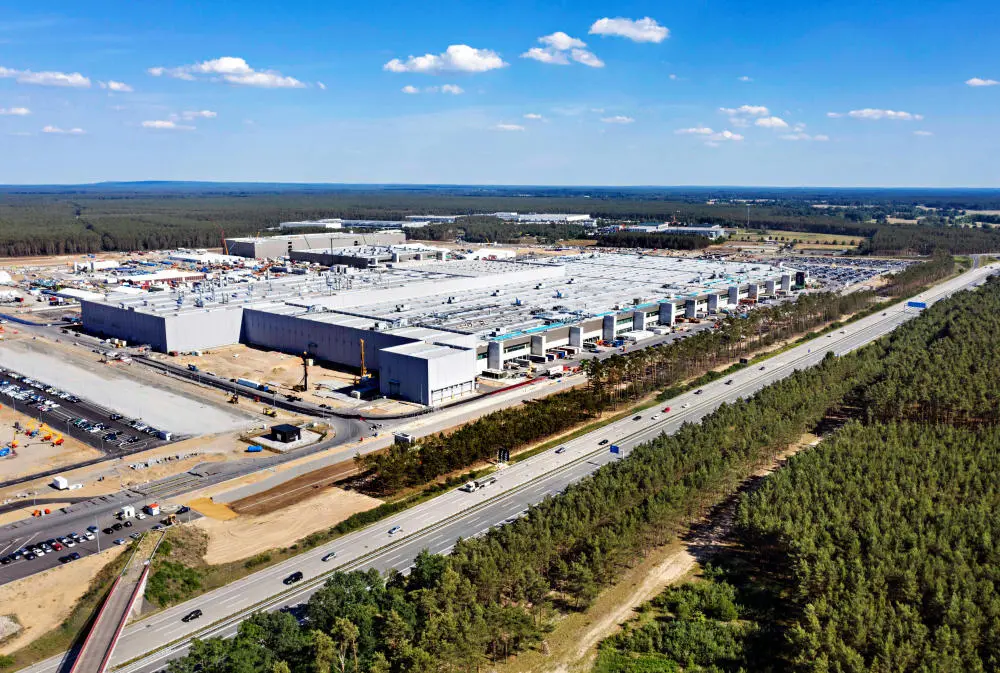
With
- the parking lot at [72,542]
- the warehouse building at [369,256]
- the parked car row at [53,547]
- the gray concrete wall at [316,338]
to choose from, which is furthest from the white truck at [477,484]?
the warehouse building at [369,256]

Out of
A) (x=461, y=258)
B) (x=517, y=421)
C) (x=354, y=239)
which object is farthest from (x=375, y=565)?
(x=354, y=239)

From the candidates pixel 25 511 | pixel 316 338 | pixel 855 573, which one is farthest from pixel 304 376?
pixel 855 573

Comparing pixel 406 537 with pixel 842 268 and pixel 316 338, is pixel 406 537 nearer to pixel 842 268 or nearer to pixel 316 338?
pixel 316 338

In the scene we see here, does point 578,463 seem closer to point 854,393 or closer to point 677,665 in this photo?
point 677,665

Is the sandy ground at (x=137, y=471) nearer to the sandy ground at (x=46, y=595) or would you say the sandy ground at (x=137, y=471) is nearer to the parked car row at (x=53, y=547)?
the parked car row at (x=53, y=547)

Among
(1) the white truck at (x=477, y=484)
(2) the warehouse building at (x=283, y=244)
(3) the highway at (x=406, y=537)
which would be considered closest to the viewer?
(3) the highway at (x=406, y=537)
